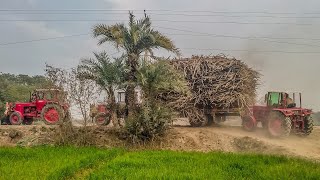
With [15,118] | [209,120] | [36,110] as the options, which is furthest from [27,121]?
[209,120]

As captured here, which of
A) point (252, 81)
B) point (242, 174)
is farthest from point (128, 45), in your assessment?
point (242, 174)

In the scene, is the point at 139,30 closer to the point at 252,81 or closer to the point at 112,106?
the point at 112,106

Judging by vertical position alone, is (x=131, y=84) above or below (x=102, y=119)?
above

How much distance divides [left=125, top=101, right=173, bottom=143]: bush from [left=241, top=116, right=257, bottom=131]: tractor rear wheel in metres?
5.31

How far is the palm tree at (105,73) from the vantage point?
20.9 meters

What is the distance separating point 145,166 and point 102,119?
11.3 m

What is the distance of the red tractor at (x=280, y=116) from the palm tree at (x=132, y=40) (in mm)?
6484

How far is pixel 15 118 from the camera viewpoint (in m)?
27.0

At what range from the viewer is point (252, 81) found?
23.7 meters

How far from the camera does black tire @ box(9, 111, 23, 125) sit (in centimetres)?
2672

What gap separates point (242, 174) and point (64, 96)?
11.6 m

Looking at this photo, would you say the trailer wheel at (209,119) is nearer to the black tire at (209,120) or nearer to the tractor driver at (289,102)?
the black tire at (209,120)

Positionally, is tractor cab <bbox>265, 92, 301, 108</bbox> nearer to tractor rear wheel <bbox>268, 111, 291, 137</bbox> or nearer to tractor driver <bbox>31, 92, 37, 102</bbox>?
tractor rear wheel <bbox>268, 111, 291, 137</bbox>

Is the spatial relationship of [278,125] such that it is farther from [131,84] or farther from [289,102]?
[131,84]
